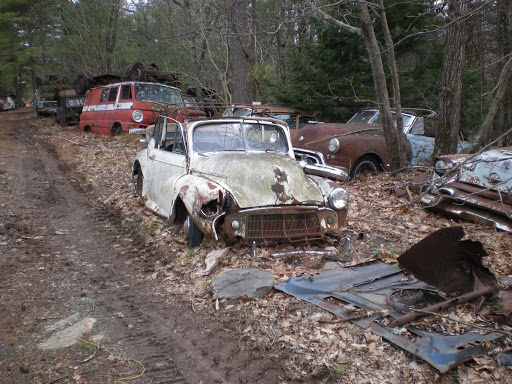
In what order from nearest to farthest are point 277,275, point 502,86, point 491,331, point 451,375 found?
point 451,375, point 491,331, point 277,275, point 502,86

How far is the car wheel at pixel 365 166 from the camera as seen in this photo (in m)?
10.2

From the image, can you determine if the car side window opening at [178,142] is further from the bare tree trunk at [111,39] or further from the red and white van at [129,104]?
the bare tree trunk at [111,39]

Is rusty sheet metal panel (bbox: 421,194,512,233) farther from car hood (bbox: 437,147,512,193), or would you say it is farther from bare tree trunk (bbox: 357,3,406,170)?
bare tree trunk (bbox: 357,3,406,170)

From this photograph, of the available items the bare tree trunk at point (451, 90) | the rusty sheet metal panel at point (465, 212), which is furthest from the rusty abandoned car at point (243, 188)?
the bare tree trunk at point (451, 90)

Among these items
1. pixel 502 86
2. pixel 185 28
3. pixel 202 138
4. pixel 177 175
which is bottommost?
pixel 177 175

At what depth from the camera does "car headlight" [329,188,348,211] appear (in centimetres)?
608

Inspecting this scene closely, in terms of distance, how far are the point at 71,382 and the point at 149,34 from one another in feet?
70.6

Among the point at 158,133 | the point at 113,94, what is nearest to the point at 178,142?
the point at 158,133

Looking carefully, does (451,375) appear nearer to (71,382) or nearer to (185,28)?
(71,382)

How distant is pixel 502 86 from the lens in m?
8.79

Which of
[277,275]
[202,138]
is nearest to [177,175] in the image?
[202,138]

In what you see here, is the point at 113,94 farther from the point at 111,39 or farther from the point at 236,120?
the point at 236,120

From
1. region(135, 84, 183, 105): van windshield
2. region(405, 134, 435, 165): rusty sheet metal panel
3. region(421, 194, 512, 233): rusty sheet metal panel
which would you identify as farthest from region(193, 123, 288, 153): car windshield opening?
region(135, 84, 183, 105): van windshield

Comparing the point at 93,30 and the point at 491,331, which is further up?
the point at 93,30
